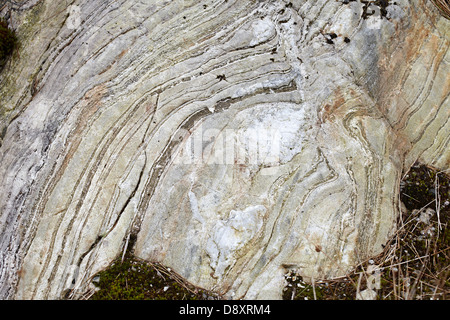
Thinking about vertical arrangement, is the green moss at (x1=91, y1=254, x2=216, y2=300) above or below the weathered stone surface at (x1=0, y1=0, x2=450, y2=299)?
below

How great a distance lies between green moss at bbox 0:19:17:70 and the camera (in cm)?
439

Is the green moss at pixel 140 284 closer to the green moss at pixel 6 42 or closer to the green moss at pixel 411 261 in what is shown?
the green moss at pixel 411 261

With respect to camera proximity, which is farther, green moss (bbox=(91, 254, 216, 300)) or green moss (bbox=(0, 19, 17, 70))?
green moss (bbox=(0, 19, 17, 70))

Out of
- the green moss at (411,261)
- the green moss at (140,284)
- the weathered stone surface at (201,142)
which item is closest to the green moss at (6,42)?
the weathered stone surface at (201,142)

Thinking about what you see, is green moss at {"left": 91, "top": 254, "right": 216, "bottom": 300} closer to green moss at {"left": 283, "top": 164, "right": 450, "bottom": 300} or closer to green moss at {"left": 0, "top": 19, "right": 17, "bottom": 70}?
green moss at {"left": 283, "top": 164, "right": 450, "bottom": 300}

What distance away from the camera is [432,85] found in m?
4.57

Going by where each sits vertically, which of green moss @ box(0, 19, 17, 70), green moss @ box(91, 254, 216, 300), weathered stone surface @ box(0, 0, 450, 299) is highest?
green moss @ box(0, 19, 17, 70)

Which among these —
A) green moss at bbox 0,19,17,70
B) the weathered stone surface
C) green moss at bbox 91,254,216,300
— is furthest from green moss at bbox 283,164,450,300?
green moss at bbox 0,19,17,70

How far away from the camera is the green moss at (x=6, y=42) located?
439 centimetres

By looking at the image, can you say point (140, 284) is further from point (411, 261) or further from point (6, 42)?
point (6, 42)

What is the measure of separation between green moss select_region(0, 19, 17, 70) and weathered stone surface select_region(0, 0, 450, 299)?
0.49ft

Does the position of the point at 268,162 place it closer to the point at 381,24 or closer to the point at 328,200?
the point at 328,200

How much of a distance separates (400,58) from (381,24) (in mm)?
548

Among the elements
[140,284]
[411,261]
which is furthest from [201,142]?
[411,261]
